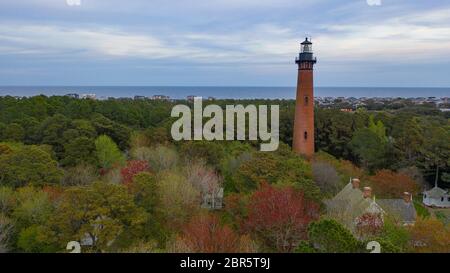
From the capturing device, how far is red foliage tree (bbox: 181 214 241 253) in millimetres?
11047

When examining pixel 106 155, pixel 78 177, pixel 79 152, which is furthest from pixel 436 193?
pixel 79 152

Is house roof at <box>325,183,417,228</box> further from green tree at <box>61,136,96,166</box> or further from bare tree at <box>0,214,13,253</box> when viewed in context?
green tree at <box>61,136,96,166</box>

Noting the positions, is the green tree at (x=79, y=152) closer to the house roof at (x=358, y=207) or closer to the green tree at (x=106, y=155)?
the green tree at (x=106, y=155)

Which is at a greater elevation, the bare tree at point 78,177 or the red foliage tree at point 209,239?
the bare tree at point 78,177

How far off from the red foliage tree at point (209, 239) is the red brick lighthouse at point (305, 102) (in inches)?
654

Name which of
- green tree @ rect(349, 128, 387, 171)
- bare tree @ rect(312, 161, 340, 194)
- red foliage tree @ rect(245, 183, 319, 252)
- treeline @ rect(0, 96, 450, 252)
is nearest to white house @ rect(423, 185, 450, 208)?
treeline @ rect(0, 96, 450, 252)

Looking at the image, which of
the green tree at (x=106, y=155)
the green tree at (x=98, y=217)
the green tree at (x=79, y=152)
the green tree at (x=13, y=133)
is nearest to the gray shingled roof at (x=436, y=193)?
the green tree at (x=106, y=155)

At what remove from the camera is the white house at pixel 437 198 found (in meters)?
24.5

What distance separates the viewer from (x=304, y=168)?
20234 millimetres

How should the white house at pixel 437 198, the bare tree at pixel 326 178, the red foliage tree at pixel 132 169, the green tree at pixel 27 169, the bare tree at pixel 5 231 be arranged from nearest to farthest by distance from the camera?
1. the bare tree at pixel 5 231
2. the green tree at pixel 27 169
3. the red foliage tree at pixel 132 169
4. the bare tree at pixel 326 178
5. the white house at pixel 437 198

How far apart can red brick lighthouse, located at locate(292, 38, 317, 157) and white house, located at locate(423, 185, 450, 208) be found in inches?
289
